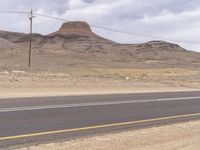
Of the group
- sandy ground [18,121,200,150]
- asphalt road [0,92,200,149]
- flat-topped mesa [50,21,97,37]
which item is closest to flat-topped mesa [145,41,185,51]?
flat-topped mesa [50,21,97,37]

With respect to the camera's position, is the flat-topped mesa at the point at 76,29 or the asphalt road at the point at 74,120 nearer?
the asphalt road at the point at 74,120

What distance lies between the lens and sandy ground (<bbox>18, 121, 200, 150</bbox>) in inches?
396

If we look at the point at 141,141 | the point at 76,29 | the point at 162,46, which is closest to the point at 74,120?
the point at 141,141

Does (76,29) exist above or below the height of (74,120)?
above

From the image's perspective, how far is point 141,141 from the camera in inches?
434

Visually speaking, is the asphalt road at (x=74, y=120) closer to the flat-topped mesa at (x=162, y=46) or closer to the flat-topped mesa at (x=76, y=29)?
the flat-topped mesa at (x=162, y=46)

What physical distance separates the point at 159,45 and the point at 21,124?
14531 cm

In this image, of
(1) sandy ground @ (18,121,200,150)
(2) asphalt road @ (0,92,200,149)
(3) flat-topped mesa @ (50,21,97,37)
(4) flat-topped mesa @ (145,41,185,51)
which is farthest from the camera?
(3) flat-topped mesa @ (50,21,97,37)

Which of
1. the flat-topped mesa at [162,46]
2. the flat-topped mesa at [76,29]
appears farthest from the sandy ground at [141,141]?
the flat-topped mesa at [76,29]

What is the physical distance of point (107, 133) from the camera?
12.0 m

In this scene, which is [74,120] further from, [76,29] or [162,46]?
[76,29]

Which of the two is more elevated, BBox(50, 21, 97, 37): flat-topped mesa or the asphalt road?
BBox(50, 21, 97, 37): flat-topped mesa

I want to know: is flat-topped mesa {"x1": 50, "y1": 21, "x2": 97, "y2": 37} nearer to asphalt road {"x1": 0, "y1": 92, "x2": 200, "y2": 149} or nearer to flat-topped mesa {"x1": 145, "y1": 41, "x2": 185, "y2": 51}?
flat-topped mesa {"x1": 145, "y1": 41, "x2": 185, "y2": 51}

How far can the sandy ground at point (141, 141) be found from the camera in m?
10.1
